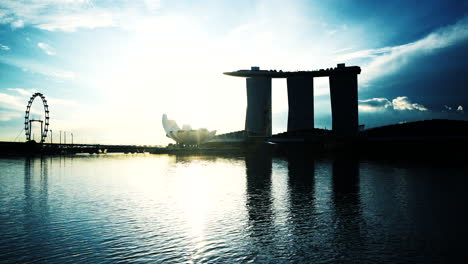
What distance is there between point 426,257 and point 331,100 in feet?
600

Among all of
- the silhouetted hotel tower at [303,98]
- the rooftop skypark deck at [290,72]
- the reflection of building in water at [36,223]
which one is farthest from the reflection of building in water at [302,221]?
the rooftop skypark deck at [290,72]

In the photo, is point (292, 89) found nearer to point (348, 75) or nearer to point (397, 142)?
point (348, 75)

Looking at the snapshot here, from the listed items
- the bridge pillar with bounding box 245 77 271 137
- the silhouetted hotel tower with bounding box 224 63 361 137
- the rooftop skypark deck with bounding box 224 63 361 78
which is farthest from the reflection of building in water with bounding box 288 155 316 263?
the bridge pillar with bounding box 245 77 271 137

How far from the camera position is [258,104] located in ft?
648

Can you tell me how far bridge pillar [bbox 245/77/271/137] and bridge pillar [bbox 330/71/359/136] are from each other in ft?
123

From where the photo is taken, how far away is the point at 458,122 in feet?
521

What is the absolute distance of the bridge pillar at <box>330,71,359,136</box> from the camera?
181 meters

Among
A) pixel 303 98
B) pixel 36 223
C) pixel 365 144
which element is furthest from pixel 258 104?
pixel 36 223

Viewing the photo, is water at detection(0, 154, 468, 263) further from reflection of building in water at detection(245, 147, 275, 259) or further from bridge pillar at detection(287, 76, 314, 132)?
bridge pillar at detection(287, 76, 314, 132)

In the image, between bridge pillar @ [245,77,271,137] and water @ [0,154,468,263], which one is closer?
water @ [0,154,468,263]

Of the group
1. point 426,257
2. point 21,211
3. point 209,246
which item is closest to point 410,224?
point 426,257

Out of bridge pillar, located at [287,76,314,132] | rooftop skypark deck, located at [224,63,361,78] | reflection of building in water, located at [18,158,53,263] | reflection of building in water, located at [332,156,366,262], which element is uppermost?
rooftop skypark deck, located at [224,63,361,78]

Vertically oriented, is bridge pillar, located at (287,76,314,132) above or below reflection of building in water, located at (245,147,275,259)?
above

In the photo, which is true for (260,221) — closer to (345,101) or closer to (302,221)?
(302,221)
